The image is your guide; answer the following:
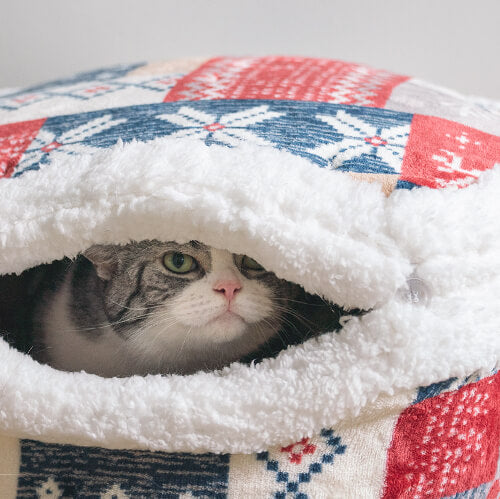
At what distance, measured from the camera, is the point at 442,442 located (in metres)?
0.60

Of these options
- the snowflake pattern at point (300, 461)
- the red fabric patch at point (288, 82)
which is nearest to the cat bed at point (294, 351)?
the snowflake pattern at point (300, 461)

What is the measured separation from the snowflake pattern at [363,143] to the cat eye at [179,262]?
21cm

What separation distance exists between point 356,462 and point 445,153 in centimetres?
39

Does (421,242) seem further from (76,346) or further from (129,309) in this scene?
(76,346)

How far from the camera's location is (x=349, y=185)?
60 centimetres

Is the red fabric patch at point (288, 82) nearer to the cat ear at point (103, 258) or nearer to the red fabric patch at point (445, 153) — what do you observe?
Answer: the red fabric patch at point (445, 153)

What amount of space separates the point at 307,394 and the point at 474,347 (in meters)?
0.17

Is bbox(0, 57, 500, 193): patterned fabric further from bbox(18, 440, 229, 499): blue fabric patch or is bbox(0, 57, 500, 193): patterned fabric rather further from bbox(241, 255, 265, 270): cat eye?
bbox(18, 440, 229, 499): blue fabric patch

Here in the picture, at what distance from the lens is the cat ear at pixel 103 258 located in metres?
0.77

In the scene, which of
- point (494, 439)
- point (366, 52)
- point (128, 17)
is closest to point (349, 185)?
point (494, 439)

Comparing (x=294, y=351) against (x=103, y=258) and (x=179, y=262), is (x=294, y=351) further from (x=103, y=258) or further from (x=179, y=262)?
(x=103, y=258)

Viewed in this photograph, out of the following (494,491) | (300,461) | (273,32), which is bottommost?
(494,491)

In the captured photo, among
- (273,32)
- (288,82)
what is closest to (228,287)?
(288,82)

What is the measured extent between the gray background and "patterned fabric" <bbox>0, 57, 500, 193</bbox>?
550 mm
